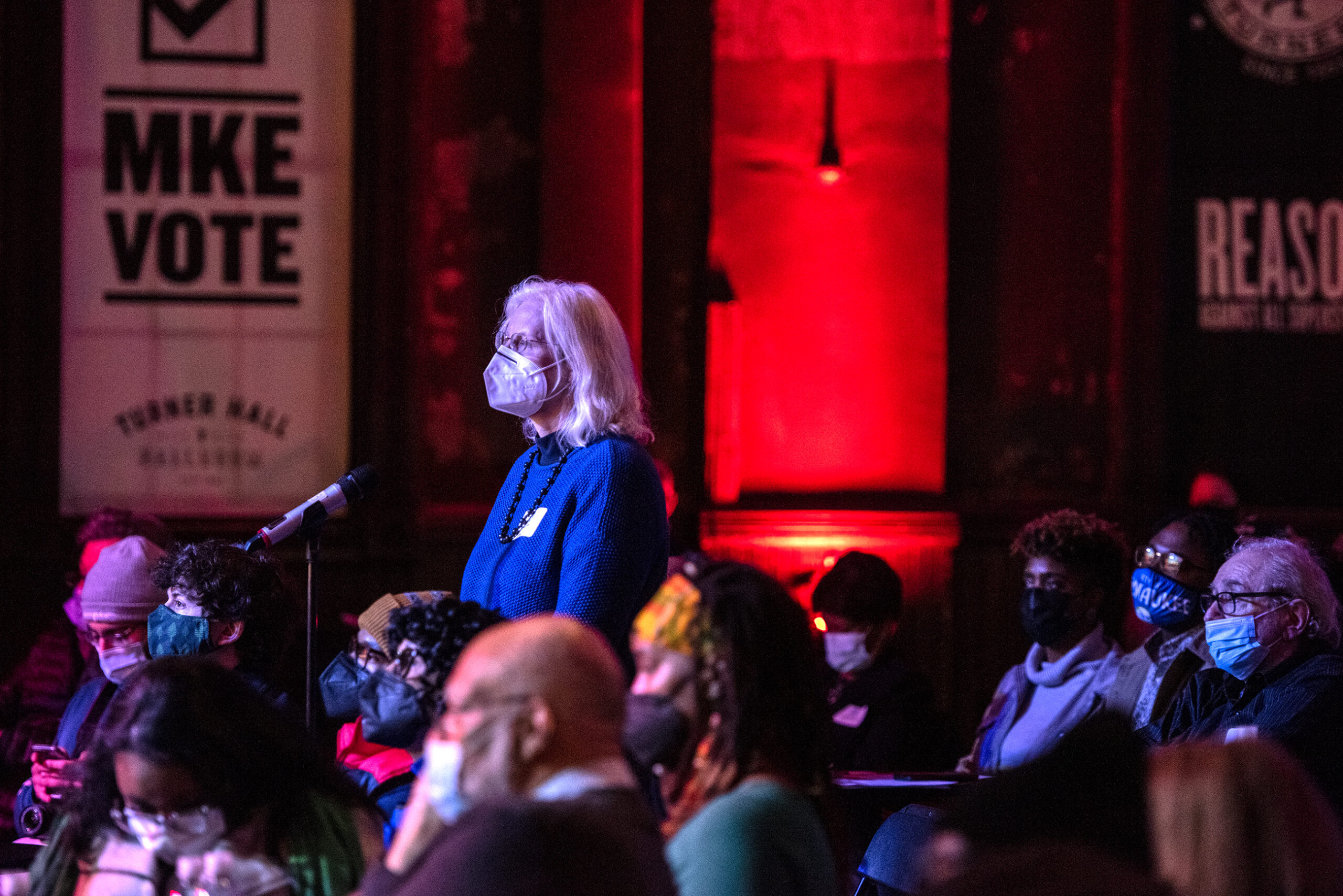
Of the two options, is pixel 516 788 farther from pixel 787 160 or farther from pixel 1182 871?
pixel 787 160

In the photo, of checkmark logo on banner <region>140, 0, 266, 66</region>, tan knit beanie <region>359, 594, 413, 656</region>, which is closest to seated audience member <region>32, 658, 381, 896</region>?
tan knit beanie <region>359, 594, 413, 656</region>

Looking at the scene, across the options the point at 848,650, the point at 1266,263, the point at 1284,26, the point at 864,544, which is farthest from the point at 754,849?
the point at 1284,26

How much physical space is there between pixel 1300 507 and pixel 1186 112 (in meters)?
1.98

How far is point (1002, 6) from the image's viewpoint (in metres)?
7.92

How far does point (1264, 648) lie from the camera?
14.2 feet

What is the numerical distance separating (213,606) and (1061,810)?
2.69m

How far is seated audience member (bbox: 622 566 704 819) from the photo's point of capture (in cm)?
248

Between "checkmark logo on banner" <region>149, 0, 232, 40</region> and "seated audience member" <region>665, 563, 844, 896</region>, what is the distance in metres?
5.66

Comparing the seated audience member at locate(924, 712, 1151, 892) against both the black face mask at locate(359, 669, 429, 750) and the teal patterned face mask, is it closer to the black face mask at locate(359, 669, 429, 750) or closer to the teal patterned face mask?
the black face mask at locate(359, 669, 429, 750)

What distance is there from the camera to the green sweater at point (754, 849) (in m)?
2.35

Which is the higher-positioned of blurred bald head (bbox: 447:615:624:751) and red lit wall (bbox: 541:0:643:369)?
red lit wall (bbox: 541:0:643:369)

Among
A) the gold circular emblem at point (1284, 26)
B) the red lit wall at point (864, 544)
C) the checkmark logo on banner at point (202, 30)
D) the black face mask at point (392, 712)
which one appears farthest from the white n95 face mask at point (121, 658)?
the gold circular emblem at point (1284, 26)

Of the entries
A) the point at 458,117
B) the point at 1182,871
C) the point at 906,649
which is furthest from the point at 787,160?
the point at 1182,871

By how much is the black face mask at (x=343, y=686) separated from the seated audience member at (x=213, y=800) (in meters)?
0.34
